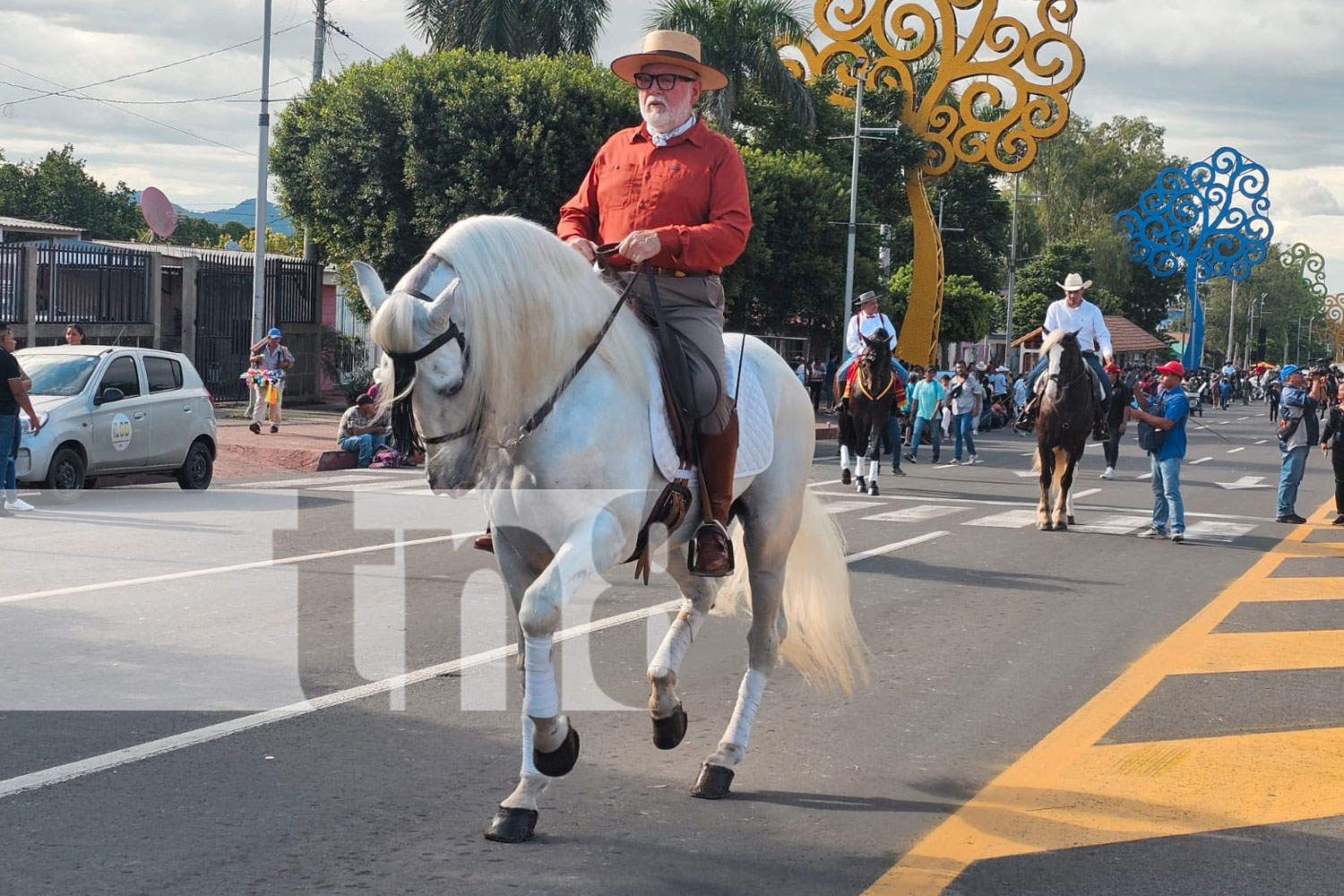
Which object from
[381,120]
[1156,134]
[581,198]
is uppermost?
[1156,134]

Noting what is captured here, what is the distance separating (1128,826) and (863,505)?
39.5 feet

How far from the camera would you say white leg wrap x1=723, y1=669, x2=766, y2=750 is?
5.76 m

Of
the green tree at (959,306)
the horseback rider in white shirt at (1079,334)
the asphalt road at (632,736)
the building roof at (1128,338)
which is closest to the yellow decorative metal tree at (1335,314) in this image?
the building roof at (1128,338)

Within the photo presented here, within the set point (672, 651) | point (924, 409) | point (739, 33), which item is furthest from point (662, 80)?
point (739, 33)

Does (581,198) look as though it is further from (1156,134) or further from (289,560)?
(1156,134)

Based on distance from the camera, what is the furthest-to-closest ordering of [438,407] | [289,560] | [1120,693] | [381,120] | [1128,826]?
[381,120], [289,560], [1120,693], [1128,826], [438,407]

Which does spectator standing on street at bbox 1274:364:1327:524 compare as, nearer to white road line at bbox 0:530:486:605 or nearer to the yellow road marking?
white road line at bbox 0:530:486:605

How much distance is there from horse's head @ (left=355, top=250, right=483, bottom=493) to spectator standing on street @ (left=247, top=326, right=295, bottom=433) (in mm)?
21656

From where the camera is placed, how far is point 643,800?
553cm

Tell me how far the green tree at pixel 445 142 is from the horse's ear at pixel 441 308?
26.5m

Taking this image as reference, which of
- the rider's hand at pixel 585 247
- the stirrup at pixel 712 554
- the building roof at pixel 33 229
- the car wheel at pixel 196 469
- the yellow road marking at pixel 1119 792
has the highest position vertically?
the building roof at pixel 33 229

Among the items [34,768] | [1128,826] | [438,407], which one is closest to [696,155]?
[438,407]

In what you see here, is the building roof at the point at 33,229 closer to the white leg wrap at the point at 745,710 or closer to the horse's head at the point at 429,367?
the white leg wrap at the point at 745,710

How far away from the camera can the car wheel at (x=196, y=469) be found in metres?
17.5
